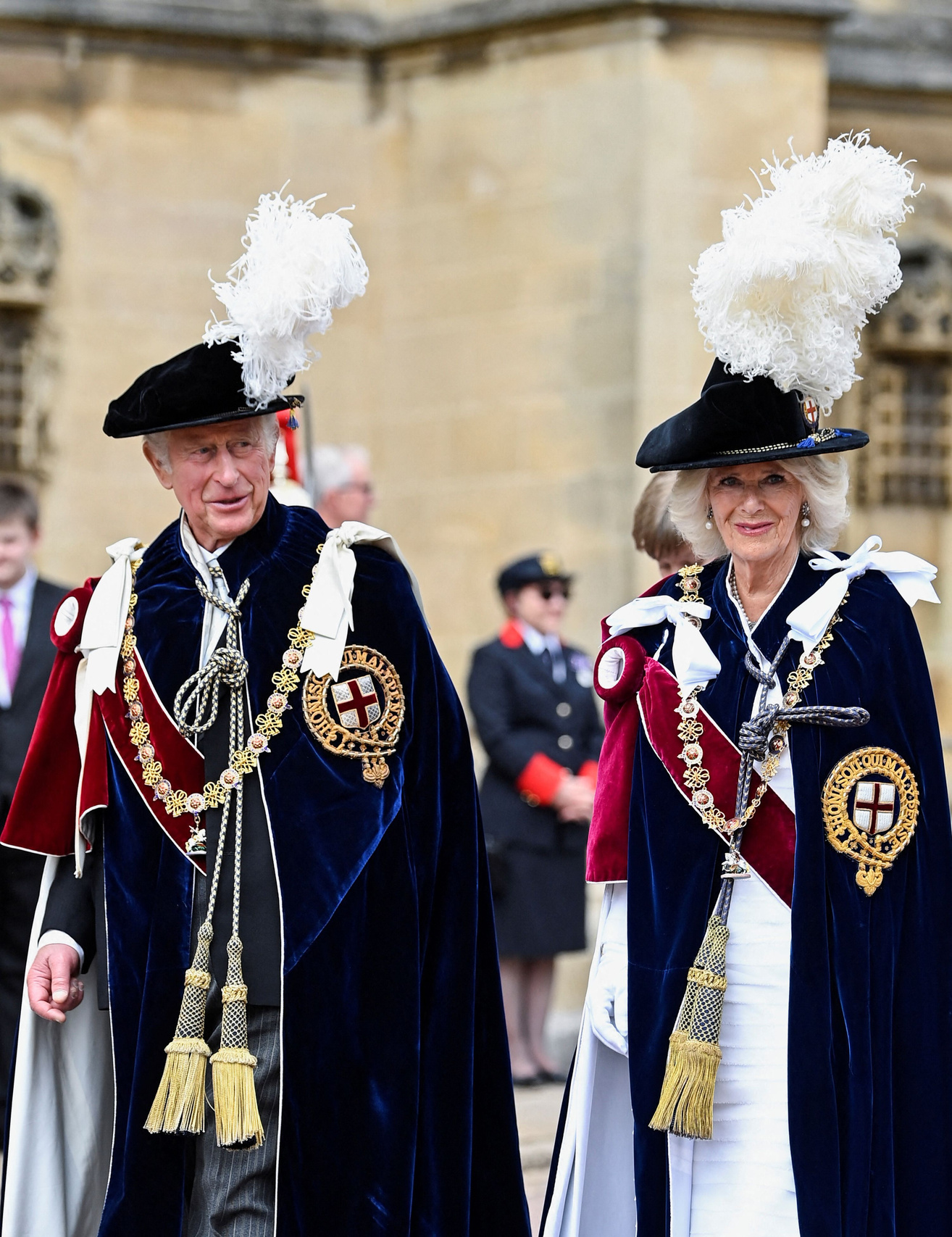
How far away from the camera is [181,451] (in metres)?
4.04

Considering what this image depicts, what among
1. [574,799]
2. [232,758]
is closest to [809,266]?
[232,758]

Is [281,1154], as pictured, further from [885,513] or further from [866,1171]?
[885,513]

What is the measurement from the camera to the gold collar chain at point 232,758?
13.0ft

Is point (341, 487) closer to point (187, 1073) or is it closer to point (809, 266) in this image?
point (809, 266)

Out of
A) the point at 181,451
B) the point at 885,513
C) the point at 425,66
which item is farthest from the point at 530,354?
the point at 181,451

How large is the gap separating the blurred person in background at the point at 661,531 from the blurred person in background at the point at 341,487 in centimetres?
252

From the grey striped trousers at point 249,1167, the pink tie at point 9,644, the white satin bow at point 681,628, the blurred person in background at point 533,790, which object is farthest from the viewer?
the blurred person in background at point 533,790

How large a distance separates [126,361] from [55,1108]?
6012 mm

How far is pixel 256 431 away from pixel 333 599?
1.15ft

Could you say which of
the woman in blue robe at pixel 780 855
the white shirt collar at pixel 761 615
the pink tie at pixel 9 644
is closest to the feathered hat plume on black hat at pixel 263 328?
the woman in blue robe at pixel 780 855

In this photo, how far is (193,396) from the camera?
3.96 m

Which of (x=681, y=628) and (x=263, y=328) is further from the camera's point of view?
(x=681, y=628)

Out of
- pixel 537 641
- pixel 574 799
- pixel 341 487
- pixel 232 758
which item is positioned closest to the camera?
pixel 232 758

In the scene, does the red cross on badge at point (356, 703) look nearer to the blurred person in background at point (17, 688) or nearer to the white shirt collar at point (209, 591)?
the white shirt collar at point (209, 591)
